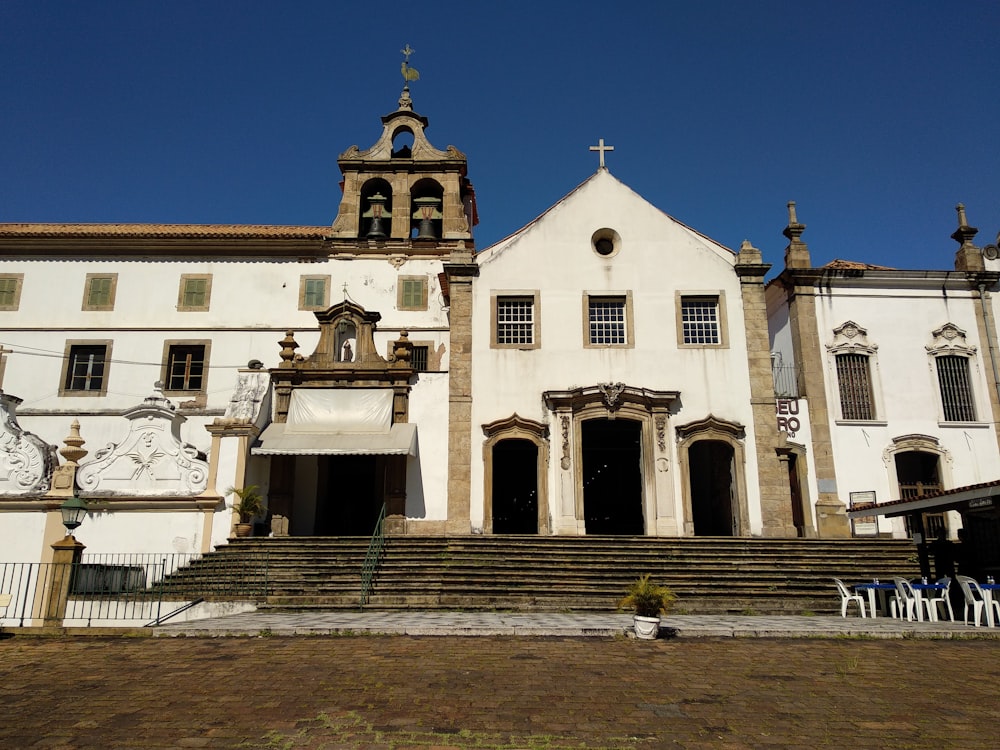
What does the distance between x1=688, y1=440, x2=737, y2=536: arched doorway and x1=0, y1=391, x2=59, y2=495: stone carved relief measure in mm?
16119

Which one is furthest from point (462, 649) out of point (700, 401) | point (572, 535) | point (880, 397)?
point (880, 397)

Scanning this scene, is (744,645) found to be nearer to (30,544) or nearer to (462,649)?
(462,649)

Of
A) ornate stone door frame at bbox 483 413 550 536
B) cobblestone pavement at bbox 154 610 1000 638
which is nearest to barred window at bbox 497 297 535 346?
ornate stone door frame at bbox 483 413 550 536

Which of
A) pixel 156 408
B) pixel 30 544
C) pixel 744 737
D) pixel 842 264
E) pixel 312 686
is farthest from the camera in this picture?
pixel 842 264

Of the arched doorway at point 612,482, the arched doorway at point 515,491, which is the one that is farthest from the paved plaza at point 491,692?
the arched doorway at point 515,491

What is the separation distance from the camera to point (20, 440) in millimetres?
16766

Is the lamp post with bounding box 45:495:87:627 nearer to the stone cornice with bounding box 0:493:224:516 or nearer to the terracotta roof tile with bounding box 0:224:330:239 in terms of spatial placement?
the stone cornice with bounding box 0:493:224:516

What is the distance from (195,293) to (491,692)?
→ 890 inches

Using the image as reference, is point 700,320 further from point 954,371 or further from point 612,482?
point 954,371

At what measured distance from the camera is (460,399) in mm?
20219

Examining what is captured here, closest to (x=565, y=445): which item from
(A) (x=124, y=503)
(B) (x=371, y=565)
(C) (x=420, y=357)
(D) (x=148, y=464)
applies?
(B) (x=371, y=565)

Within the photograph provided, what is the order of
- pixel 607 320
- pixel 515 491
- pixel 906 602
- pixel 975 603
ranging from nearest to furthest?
pixel 975 603
pixel 906 602
pixel 607 320
pixel 515 491

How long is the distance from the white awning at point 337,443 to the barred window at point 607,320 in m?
5.85

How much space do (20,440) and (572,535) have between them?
13.1 metres
